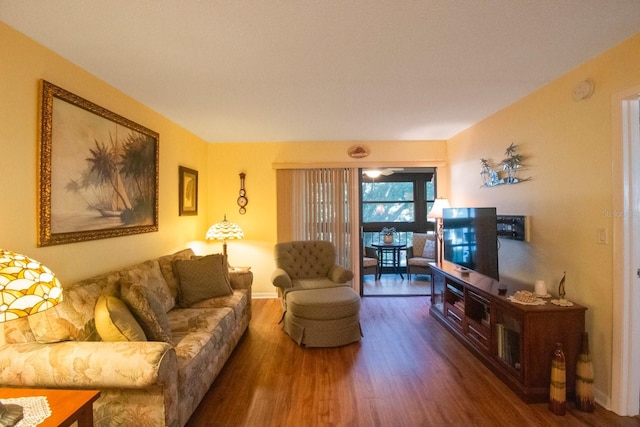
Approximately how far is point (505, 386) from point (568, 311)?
0.75 m

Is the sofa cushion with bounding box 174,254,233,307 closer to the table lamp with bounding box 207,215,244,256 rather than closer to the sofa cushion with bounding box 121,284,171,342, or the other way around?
the table lamp with bounding box 207,215,244,256

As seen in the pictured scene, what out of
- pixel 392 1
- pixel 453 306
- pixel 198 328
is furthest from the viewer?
pixel 453 306

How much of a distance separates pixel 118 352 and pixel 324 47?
7.01 feet

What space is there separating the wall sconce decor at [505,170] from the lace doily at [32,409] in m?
3.57

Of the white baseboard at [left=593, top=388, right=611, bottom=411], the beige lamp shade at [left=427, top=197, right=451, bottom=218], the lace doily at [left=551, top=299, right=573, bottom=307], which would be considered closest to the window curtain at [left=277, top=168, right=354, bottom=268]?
the beige lamp shade at [left=427, top=197, right=451, bottom=218]

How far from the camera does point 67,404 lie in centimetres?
124

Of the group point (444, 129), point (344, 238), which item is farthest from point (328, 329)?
point (444, 129)

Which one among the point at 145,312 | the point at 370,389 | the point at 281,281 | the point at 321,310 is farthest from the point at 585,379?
the point at 145,312

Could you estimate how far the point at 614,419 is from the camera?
75.3 inches

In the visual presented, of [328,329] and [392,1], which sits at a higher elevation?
[392,1]

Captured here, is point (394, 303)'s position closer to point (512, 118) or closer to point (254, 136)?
point (512, 118)

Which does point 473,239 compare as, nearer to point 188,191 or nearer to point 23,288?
point 23,288

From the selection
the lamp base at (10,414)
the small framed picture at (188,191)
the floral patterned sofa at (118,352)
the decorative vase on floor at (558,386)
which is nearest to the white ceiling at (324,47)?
the small framed picture at (188,191)

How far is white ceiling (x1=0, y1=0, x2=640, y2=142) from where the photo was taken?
1.59 m
